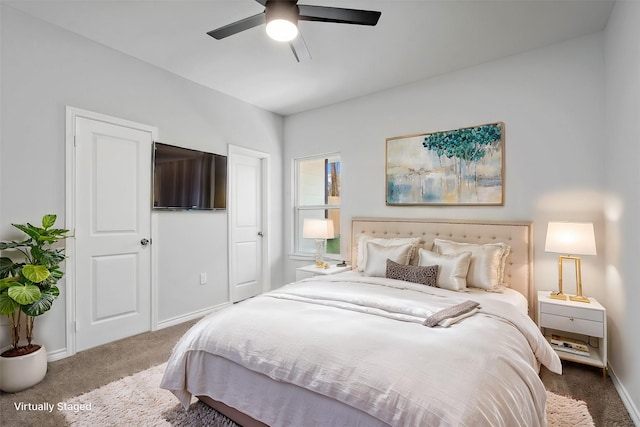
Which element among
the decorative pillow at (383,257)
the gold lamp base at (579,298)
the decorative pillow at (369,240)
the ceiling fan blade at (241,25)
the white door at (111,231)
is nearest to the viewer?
the ceiling fan blade at (241,25)

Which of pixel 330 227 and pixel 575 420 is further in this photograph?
pixel 330 227

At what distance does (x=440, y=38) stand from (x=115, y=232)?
3.33 m

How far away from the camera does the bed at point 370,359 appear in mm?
1183

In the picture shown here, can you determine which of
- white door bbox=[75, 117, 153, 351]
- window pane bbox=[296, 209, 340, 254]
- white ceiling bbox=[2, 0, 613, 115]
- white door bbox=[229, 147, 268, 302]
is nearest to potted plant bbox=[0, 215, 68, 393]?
white door bbox=[75, 117, 153, 351]

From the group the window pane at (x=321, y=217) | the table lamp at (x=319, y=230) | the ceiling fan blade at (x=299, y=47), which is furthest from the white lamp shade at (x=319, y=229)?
the ceiling fan blade at (x=299, y=47)

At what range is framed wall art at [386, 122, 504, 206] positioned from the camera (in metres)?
3.09

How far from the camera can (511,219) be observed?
9.84 feet

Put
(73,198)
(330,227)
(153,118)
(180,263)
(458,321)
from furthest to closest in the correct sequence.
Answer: (330,227) < (180,263) < (153,118) < (73,198) < (458,321)

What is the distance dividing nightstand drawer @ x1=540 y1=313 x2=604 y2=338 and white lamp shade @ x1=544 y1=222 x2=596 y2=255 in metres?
0.49

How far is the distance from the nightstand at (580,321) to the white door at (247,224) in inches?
127

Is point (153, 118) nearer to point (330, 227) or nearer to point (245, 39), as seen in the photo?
point (245, 39)

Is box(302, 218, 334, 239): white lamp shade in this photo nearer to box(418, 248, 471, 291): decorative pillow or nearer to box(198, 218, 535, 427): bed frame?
box(198, 218, 535, 427): bed frame

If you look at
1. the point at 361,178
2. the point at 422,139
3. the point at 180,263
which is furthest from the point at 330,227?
the point at 180,263

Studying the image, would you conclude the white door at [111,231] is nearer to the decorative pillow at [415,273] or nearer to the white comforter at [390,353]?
the white comforter at [390,353]
